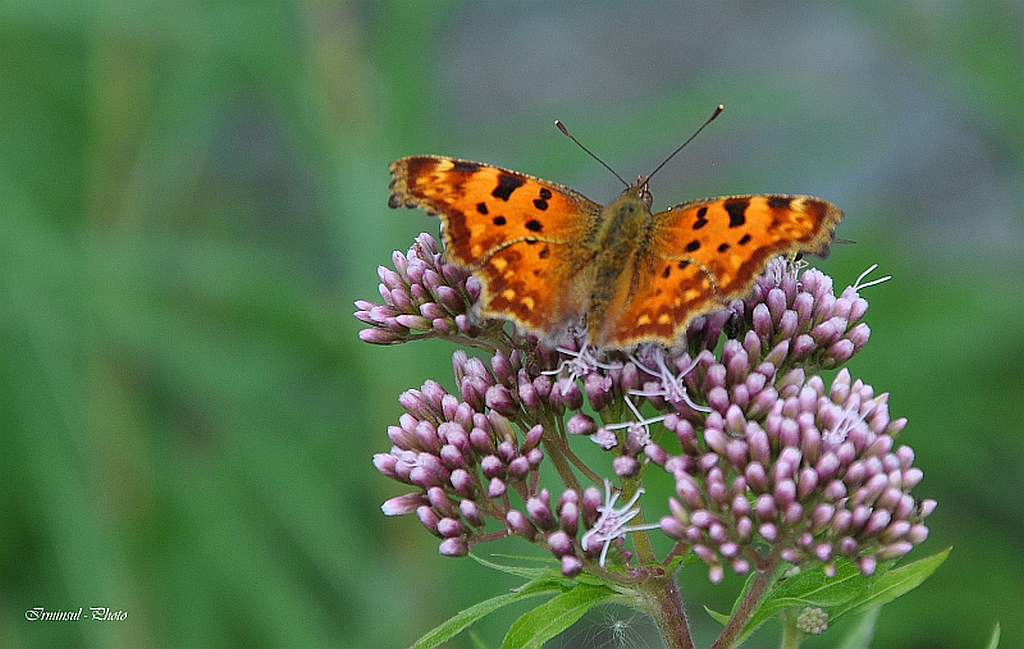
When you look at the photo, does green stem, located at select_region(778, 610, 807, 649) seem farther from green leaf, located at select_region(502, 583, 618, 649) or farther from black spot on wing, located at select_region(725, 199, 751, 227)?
black spot on wing, located at select_region(725, 199, 751, 227)

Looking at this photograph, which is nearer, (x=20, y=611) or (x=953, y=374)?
(x=20, y=611)

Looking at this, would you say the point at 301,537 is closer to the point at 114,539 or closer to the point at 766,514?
the point at 114,539

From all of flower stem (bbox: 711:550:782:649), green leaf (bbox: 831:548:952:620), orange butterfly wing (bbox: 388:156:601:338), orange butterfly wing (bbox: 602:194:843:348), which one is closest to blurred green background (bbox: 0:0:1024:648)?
orange butterfly wing (bbox: 388:156:601:338)

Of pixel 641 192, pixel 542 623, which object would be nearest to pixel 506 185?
pixel 641 192

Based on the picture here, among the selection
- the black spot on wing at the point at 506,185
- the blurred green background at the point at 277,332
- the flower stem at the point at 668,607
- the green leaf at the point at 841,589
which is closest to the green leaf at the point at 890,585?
the green leaf at the point at 841,589

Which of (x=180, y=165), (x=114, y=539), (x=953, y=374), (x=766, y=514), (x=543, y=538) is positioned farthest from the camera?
(x=953, y=374)

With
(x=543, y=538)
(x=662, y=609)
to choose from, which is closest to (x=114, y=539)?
(x=543, y=538)

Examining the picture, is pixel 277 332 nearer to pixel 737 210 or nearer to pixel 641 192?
pixel 641 192

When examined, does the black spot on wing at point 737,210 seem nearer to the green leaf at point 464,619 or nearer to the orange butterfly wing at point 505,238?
the orange butterfly wing at point 505,238
